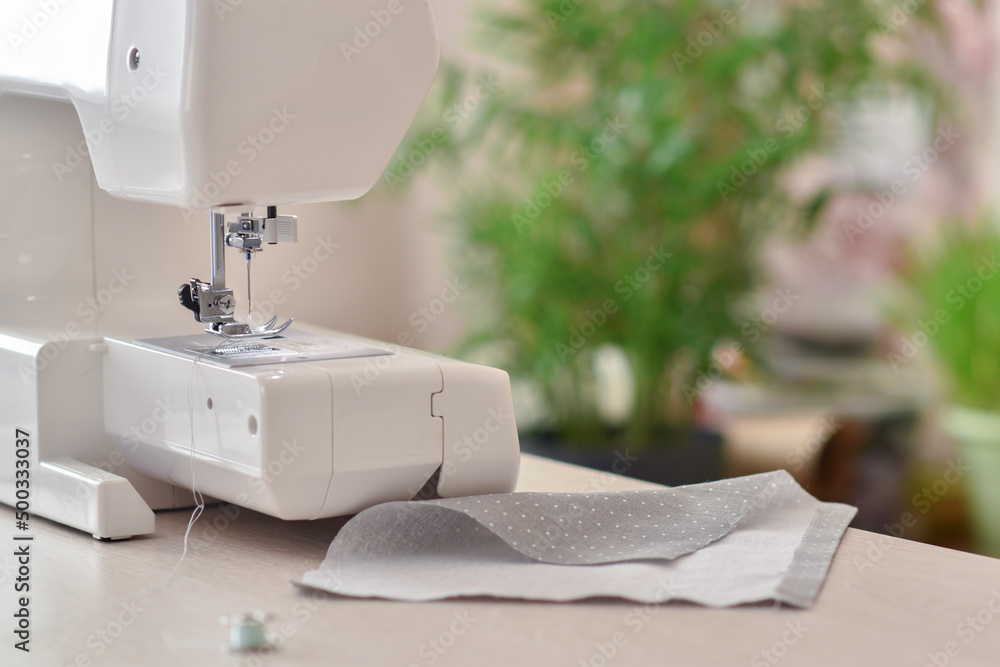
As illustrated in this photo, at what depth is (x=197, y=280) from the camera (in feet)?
3.59

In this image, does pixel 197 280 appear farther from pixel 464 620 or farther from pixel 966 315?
pixel 966 315

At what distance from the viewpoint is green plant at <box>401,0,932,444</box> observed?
2.27 m

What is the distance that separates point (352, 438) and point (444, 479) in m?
0.10

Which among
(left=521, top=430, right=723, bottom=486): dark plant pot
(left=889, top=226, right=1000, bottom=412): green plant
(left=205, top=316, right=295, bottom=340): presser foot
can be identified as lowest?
(left=521, top=430, right=723, bottom=486): dark plant pot

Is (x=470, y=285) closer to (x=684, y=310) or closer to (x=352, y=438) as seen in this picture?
(x=684, y=310)

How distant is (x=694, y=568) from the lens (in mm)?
932

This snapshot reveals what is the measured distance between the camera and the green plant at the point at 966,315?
235 cm

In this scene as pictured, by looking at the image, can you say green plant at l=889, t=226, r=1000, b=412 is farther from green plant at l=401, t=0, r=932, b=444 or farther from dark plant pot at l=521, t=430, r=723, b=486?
dark plant pot at l=521, t=430, r=723, b=486

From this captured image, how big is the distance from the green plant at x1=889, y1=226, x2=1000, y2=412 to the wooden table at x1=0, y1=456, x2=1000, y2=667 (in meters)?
1.46

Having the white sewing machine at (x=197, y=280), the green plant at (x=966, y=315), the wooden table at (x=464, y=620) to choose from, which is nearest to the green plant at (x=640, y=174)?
the green plant at (x=966, y=315)

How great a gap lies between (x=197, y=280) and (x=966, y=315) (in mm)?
1739

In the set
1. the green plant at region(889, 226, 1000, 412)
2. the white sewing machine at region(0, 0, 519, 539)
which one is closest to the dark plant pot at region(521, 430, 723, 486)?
the green plant at region(889, 226, 1000, 412)

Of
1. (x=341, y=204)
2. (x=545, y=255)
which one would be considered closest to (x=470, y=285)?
(x=545, y=255)

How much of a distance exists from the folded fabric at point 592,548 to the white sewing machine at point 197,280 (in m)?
0.07
